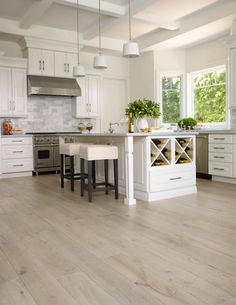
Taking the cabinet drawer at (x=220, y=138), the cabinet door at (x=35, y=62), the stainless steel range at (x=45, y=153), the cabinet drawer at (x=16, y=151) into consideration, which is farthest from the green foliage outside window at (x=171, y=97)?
the cabinet drawer at (x=16, y=151)

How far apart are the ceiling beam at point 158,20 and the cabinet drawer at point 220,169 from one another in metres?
2.61

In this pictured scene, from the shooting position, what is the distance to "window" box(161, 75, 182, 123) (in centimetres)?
701

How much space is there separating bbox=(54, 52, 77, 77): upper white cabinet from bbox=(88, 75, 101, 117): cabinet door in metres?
0.61

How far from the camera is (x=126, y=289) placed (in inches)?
62.9

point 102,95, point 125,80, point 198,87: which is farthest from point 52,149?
point 198,87

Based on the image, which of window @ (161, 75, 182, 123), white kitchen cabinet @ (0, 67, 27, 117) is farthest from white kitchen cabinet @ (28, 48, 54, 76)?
window @ (161, 75, 182, 123)

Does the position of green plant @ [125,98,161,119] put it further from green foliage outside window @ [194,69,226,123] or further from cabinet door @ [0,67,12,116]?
cabinet door @ [0,67,12,116]

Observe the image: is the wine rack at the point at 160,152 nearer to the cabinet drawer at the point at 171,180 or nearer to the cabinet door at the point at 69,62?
the cabinet drawer at the point at 171,180

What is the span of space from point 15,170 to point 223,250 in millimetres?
4693

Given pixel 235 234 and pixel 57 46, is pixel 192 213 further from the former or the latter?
pixel 57 46

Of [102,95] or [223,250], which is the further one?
[102,95]

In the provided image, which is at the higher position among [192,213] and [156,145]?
[156,145]

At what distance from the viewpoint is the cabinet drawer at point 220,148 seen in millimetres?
4836

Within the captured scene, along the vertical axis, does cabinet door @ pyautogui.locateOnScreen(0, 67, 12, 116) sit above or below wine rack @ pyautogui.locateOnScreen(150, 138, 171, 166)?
above
